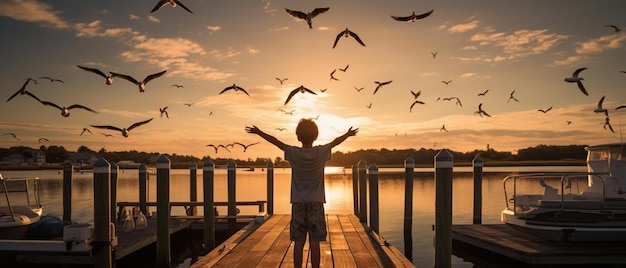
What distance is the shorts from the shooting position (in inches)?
271

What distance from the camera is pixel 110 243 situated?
10.3 metres

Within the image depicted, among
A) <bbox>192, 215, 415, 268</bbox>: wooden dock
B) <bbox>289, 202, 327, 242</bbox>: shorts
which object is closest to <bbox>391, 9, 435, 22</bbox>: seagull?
<bbox>192, 215, 415, 268</bbox>: wooden dock

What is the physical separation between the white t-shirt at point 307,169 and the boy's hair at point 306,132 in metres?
0.19

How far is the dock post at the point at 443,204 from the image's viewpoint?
28.5 ft

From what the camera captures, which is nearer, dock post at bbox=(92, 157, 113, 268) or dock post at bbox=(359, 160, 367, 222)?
dock post at bbox=(92, 157, 113, 268)

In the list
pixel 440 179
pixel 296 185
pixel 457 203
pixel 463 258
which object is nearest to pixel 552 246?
pixel 463 258

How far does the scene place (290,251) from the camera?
1054cm

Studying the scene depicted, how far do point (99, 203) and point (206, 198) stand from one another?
20.1 ft

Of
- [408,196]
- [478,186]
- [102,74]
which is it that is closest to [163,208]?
[102,74]

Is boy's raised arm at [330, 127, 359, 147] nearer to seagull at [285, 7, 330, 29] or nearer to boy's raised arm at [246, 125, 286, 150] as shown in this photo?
boy's raised arm at [246, 125, 286, 150]

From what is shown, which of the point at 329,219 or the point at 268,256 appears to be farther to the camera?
the point at 329,219

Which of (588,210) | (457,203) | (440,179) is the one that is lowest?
(457,203)

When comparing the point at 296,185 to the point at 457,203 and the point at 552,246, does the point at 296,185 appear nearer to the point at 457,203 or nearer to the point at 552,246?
the point at 552,246

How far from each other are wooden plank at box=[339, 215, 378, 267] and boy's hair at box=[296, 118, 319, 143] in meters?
3.07
